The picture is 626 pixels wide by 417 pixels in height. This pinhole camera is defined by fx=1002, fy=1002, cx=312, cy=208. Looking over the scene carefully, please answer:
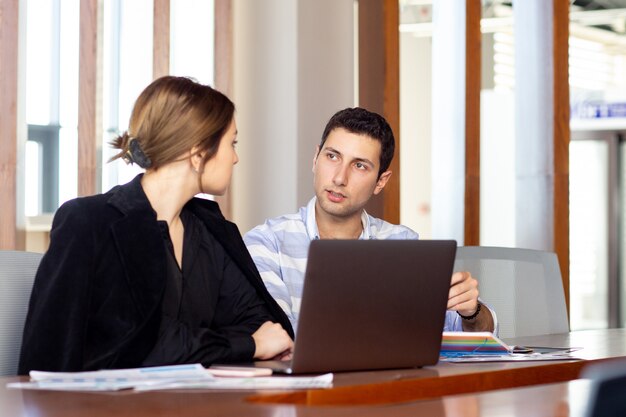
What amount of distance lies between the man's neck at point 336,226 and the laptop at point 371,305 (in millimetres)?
986

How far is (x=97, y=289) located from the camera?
197cm

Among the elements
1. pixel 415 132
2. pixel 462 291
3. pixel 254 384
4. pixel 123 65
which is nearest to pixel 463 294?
pixel 462 291

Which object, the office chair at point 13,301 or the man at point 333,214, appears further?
the man at point 333,214

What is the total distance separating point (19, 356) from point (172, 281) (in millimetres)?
374

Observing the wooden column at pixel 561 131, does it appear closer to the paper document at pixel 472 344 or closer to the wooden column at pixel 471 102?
the wooden column at pixel 471 102

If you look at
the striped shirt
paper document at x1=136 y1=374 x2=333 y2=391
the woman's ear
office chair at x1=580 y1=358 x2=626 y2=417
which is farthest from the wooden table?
the striped shirt

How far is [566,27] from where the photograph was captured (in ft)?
15.2

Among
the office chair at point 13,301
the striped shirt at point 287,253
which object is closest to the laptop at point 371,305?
the office chair at point 13,301

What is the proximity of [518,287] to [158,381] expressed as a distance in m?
1.53

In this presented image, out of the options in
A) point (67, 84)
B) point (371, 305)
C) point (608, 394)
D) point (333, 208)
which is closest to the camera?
point (608, 394)

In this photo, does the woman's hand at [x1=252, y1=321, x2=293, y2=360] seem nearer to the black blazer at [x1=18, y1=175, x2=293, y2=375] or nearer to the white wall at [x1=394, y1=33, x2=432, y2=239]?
the black blazer at [x1=18, y1=175, x2=293, y2=375]

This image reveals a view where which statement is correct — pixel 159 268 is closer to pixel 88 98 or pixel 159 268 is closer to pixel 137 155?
pixel 137 155

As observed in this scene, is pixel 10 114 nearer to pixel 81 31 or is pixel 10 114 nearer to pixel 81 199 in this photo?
pixel 81 31

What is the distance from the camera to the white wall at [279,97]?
4184 mm
